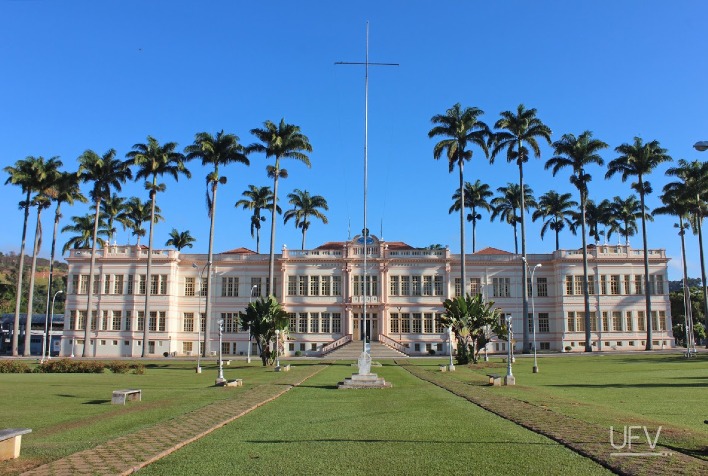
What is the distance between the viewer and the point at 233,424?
13.4 metres

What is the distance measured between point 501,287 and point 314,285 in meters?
19.4

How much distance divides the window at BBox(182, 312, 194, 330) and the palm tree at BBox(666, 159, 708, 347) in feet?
161

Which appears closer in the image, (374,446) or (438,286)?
(374,446)

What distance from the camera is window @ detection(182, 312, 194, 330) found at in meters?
64.5

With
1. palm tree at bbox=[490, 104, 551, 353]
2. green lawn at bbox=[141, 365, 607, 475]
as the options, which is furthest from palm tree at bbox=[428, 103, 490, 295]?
green lawn at bbox=[141, 365, 607, 475]

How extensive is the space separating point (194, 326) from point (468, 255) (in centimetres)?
2966

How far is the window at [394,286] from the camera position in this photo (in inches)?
2510

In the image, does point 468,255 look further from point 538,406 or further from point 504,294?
point 538,406

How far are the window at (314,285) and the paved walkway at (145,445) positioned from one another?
154 feet

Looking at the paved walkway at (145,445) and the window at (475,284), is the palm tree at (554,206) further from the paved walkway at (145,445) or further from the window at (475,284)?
the paved walkway at (145,445)

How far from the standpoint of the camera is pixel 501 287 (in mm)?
64250

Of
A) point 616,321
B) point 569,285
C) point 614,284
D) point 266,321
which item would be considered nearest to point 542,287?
point 569,285

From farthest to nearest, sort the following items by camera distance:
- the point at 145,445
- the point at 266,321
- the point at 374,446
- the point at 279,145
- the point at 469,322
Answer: the point at 279,145, the point at 266,321, the point at 469,322, the point at 145,445, the point at 374,446

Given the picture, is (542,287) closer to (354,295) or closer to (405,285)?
(405,285)
